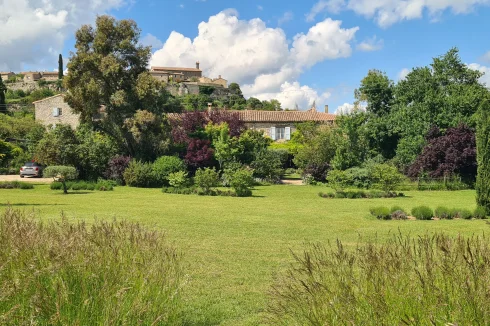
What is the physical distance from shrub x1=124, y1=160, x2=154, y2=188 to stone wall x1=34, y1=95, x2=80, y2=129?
81.3 ft

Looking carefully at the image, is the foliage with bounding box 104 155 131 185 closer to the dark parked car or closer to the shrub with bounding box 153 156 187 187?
the shrub with bounding box 153 156 187 187

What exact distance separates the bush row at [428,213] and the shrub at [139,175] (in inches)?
662

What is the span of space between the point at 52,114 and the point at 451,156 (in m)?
42.2

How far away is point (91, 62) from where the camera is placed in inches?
1186

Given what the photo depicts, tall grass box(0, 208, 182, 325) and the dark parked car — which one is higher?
the dark parked car

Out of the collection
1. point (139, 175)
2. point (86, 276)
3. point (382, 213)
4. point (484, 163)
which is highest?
point (484, 163)

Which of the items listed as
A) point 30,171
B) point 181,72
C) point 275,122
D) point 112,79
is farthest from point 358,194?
point 181,72

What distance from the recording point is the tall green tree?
30.2 m

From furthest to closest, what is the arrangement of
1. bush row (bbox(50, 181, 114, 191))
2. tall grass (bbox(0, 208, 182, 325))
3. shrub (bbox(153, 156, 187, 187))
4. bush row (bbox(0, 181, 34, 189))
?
1. shrub (bbox(153, 156, 187, 187))
2. bush row (bbox(0, 181, 34, 189))
3. bush row (bbox(50, 181, 114, 191))
4. tall grass (bbox(0, 208, 182, 325))

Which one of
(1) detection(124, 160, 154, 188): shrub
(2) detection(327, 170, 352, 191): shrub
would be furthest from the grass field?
(1) detection(124, 160, 154, 188): shrub

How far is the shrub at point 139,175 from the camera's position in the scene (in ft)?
92.0

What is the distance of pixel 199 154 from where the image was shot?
32781mm

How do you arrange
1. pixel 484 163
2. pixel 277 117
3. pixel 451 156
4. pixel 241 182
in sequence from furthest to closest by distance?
pixel 277 117, pixel 451 156, pixel 241 182, pixel 484 163

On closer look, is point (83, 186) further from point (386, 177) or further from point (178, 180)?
point (386, 177)
